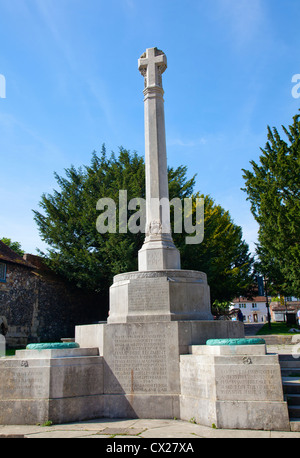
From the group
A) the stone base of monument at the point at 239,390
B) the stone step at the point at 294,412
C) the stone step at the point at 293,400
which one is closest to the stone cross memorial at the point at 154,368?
the stone base of monument at the point at 239,390

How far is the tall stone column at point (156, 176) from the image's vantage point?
8.62 metres

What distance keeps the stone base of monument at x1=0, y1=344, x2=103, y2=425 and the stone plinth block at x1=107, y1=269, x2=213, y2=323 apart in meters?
1.32

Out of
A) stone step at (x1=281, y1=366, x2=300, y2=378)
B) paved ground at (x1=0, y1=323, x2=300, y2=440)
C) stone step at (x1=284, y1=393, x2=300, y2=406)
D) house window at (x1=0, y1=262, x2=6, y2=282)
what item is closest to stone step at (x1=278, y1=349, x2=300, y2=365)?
stone step at (x1=281, y1=366, x2=300, y2=378)

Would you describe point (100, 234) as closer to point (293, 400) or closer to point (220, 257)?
point (220, 257)

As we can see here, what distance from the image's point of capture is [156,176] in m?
9.16

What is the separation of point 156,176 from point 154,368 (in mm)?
4481

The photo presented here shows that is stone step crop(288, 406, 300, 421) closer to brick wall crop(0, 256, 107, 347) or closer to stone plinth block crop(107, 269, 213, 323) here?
stone plinth block crop(107, 269, 213, 323)

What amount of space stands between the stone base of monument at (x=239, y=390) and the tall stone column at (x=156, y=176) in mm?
2815

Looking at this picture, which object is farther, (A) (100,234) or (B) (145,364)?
(A) (100,234)

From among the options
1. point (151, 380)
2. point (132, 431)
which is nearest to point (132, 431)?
point (132, 431)

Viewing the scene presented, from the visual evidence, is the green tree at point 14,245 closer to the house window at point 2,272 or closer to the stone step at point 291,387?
the house window at point 2,272
